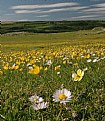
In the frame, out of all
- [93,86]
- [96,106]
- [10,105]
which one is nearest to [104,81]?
[93,86]

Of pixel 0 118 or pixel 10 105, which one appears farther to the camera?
pixel 10 105

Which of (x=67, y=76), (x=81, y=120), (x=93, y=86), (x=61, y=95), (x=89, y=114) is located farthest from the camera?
(x=67, y=76)

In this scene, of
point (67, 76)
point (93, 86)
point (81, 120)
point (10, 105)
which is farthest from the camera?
point (67, 76)

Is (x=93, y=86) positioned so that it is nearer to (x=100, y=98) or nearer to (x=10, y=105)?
(x=100, y=98)

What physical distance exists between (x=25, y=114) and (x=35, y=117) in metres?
0.22

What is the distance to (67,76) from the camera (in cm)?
643

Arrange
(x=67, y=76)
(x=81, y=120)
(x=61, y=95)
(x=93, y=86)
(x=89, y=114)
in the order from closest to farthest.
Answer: (x=61, y=95) → (x=81, y=120) → (x=89, y=114) → (x=93, y=86) → (x=67, y=76)

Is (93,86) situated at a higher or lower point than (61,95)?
lower

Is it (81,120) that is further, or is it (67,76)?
(67,76)

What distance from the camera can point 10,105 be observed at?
14.2ft

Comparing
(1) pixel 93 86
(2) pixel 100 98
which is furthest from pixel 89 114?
(1) pixel 93 86

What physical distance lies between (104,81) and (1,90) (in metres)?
1.65

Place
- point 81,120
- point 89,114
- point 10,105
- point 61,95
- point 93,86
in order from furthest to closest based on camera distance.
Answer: point 93,86
point 10,105
point 89,114
point 81,120
point 61,95

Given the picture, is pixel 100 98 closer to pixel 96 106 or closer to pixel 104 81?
pixel 96 106
